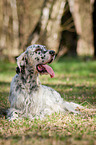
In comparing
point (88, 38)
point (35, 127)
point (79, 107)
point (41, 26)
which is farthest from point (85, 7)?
point (35, 127)

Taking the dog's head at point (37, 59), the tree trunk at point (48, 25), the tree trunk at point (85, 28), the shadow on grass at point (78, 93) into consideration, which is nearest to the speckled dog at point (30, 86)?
the dog's head at point (37, 59)

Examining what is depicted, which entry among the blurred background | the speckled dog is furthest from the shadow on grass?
the blurred background

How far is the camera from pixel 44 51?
5023 millimetres

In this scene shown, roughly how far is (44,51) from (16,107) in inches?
47.9

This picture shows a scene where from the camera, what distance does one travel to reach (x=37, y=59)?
16.3ft

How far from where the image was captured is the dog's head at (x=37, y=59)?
496 centimetres

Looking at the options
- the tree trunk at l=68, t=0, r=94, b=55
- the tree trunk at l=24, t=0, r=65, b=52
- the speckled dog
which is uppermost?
the tree trunk at l=68, t=0, r=94, b=55

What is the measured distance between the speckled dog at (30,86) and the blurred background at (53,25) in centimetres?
820

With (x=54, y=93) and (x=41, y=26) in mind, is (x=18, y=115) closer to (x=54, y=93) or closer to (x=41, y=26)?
(x=54, y=93)

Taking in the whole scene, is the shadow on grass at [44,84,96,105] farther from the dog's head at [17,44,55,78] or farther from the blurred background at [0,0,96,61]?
the blurred background at [0,0,96,61]

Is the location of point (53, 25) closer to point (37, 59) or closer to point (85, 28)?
point (37, 59)

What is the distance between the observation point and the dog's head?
4957 mm

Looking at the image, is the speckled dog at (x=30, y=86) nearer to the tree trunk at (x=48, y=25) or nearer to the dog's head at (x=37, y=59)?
the dog's head at (x=37, y=59)

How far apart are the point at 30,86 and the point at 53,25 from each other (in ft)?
31.7
